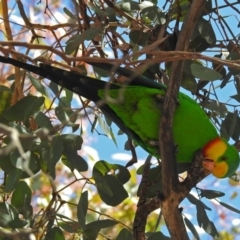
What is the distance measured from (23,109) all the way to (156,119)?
367 millimetres

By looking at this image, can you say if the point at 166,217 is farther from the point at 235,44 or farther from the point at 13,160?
the point at 235,44

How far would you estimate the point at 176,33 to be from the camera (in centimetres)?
152

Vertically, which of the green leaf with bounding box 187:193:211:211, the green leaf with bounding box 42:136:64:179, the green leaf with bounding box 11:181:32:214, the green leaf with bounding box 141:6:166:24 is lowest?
the green leaf with bounding box 187:193:211:211

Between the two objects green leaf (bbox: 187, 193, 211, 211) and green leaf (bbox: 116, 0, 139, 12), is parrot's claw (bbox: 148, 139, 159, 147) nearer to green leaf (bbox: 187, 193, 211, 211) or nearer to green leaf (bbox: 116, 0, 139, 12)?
green leaf (bbox: 187, 193, 211, 211)

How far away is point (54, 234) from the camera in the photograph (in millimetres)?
1374

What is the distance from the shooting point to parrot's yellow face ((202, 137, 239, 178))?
5.09 feet

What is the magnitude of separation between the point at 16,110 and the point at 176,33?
18.8 inches

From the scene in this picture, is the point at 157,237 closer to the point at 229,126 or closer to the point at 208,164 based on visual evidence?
the point at 208,164

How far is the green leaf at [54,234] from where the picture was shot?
1.37 metres

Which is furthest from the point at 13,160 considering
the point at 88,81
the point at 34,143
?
the point at 88,81

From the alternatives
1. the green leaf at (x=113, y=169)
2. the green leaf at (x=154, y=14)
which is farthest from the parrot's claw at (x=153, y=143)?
the green leaf at (x=154, y=14)

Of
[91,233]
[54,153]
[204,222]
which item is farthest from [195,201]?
[54,153]

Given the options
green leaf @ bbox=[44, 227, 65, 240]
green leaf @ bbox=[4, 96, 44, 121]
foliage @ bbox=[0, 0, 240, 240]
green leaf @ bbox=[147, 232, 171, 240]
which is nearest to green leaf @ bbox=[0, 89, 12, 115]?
foliage @ bbox=[0, 0, 240, 240]

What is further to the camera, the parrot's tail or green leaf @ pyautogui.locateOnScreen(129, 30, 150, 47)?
green leaf @ pyautogui.locateOnScreen(129, 30, 150, 47)
